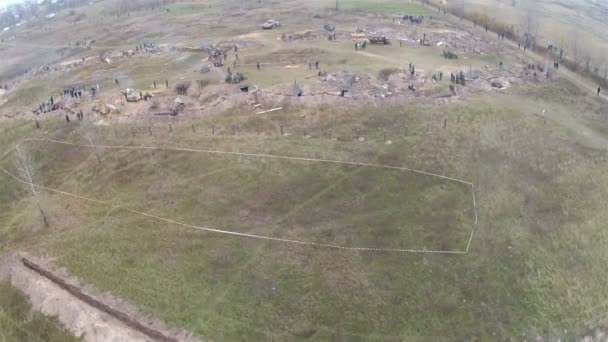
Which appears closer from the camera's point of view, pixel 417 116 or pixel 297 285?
pixel 297 285

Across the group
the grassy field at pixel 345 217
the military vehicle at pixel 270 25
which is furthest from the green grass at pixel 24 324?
the military vehicle at pixel 270 25

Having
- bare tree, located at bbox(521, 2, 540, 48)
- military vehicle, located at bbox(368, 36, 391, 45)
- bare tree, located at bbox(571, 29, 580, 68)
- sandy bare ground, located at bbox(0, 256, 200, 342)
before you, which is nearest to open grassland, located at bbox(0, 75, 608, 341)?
sandy bare ground, located at bbox(0, 256, 200, 342)

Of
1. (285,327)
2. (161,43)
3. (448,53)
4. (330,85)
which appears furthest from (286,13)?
(285,327)

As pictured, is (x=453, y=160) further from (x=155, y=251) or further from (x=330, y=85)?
(x=155, y=251)

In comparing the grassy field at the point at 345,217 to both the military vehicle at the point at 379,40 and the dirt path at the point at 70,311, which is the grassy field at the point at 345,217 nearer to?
the dirt path at the point at 70,311

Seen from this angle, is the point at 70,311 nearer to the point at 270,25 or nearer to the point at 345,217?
the point at 345,217

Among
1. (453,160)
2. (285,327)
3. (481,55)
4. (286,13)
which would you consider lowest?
(285,327)
